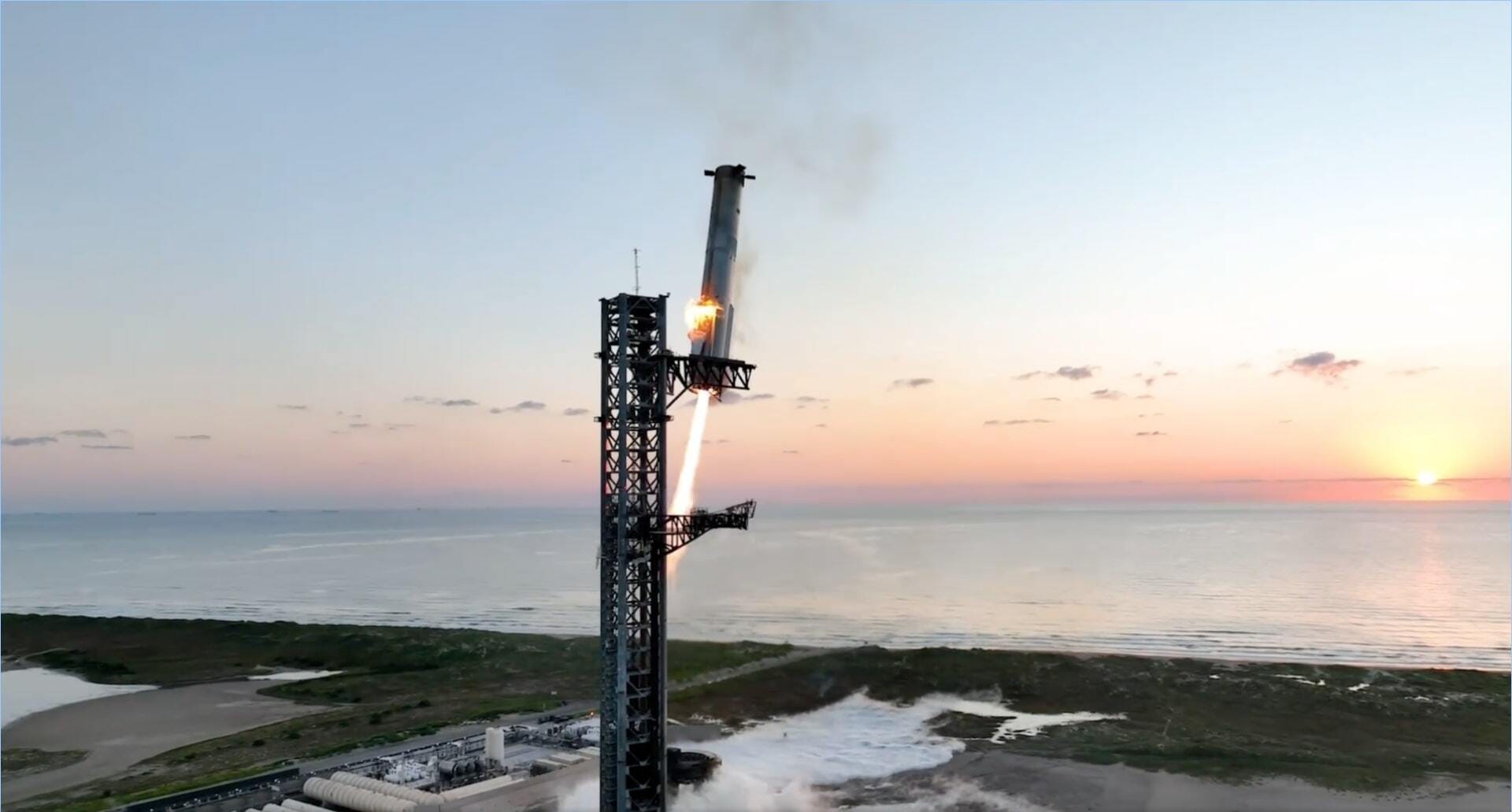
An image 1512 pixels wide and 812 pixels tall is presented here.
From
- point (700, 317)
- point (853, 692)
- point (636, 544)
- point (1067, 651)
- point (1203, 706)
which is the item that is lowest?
point (853, 692)

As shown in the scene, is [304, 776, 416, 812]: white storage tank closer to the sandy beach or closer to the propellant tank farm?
the propellant tank farm

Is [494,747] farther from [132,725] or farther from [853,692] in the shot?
[132,725]

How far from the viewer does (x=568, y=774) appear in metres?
53.2

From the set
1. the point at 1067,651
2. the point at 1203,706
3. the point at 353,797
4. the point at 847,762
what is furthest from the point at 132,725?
the point at 1067,651

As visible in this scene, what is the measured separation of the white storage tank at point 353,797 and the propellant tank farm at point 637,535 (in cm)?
1233

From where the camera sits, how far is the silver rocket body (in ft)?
149

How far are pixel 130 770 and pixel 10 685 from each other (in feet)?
179

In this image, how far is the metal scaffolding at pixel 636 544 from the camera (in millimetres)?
42344

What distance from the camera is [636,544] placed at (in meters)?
43.0

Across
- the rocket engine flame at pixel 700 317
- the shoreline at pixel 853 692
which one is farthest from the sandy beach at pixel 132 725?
the rocket engine flame at pixel 700 317

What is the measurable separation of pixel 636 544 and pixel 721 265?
14111 mm

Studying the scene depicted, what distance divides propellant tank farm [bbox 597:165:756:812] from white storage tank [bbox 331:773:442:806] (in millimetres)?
11079

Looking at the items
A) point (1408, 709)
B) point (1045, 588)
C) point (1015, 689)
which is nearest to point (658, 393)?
point (1015, 689)

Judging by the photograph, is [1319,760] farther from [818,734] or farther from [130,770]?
[130,770]
